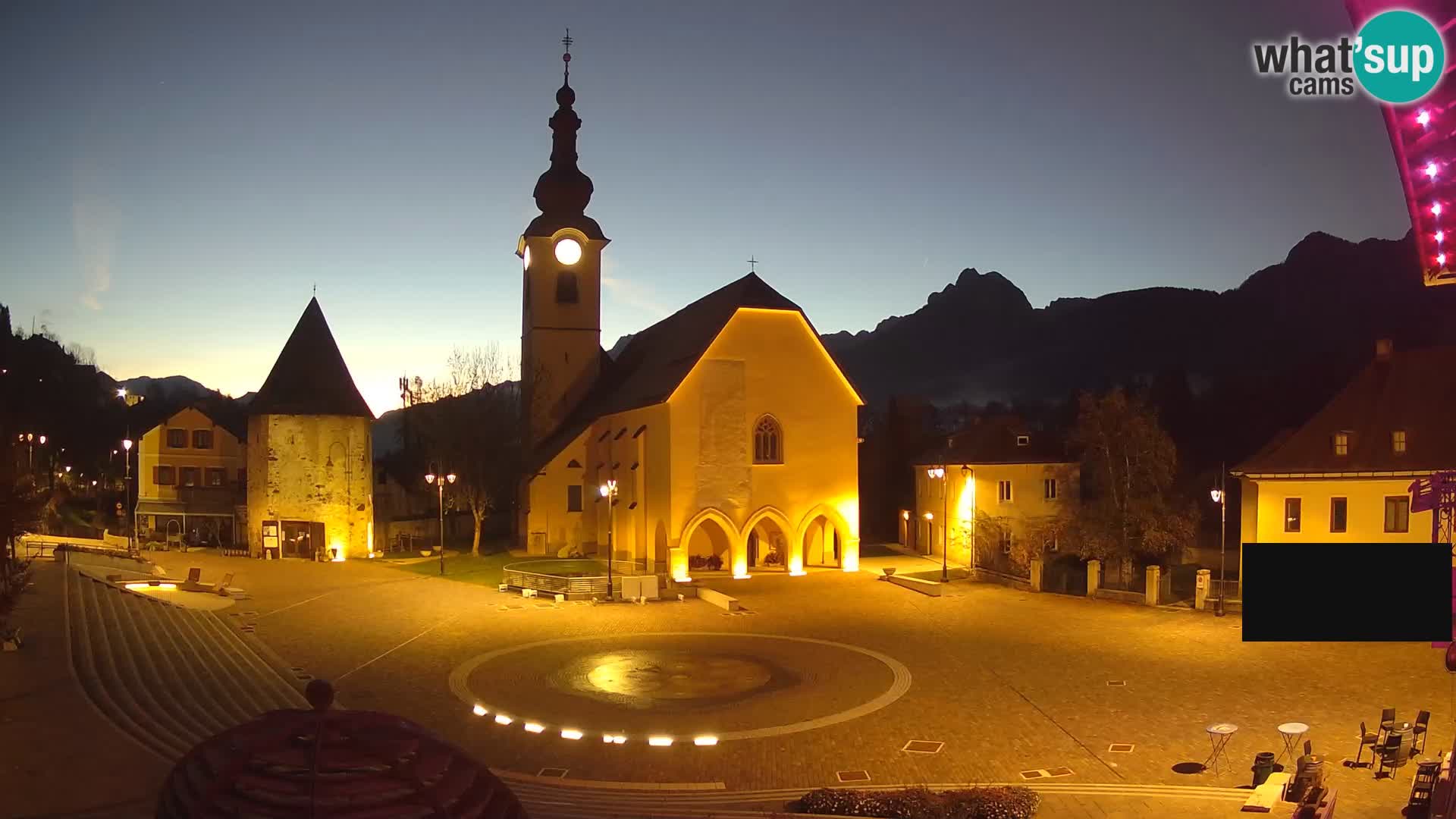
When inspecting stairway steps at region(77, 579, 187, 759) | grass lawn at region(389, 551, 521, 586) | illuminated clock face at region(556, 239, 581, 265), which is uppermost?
illuminated clock face at region(556, 239, 581, 265)

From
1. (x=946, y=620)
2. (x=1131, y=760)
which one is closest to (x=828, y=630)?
(x=946, y=620)

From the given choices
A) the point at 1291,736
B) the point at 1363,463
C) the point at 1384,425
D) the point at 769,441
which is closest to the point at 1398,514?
the point at 1363,463

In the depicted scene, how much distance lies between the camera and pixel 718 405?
127 ft

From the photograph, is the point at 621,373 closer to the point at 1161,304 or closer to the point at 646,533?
the point at 646,533

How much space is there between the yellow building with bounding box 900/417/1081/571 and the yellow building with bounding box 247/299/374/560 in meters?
26.2

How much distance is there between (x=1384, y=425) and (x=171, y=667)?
33.4 metres

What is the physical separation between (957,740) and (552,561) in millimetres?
28501

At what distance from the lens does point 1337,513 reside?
97.0ft

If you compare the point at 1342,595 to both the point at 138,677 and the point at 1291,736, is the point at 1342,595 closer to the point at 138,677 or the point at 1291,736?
the point at 1291,736

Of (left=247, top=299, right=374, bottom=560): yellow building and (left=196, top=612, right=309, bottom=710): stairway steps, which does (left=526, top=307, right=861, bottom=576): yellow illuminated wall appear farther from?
(left=196, top=612, right=309, bottom=710): stairway steps

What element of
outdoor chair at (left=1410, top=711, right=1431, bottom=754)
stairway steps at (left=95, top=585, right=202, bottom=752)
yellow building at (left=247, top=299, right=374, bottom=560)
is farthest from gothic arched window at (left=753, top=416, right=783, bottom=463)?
outdoor chair at (left=1410, top=711, right=1431, bottom=754)

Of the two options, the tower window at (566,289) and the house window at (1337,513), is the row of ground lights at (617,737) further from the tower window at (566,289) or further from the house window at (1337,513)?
the tower window at (566,289)

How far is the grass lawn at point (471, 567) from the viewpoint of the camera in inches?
1501

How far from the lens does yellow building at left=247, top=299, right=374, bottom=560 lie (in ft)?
145
